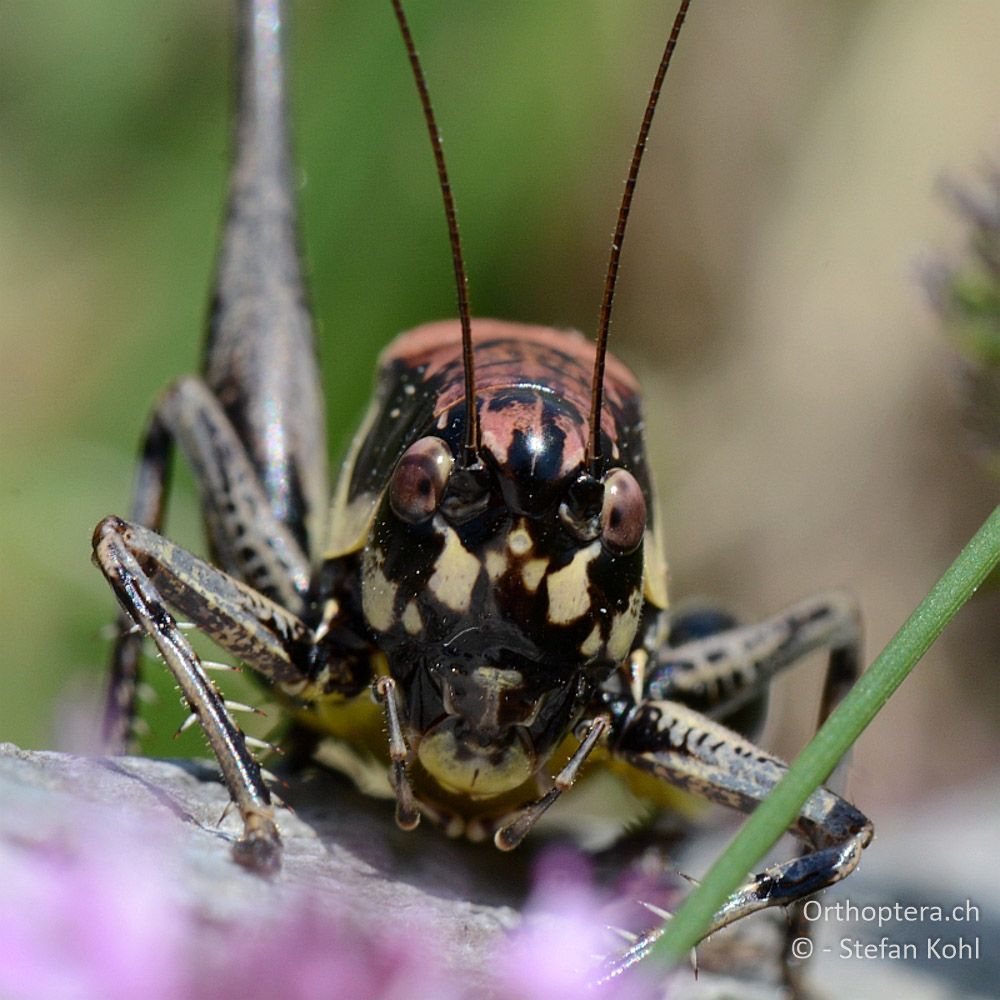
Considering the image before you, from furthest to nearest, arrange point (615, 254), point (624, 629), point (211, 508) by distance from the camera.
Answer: point (211, 508) < point (624, 629) < point (615, 254)

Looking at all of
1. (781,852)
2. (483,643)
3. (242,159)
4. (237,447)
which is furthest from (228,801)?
(242,159)

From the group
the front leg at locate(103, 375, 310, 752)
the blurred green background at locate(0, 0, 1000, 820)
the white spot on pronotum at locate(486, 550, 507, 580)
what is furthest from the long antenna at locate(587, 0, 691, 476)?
the blurred green background at locate(0, 0, 1000, 820)

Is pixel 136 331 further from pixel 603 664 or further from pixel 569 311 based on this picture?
pixel 603 664

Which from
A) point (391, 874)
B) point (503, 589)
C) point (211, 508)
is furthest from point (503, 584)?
point (211, 508)

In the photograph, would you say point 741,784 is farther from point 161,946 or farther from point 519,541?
point 161,946

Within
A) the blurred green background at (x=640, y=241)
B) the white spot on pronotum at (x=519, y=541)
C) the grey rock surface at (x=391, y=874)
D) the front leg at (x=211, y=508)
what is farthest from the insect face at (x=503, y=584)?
the blurred green background at (x=640, y=241)

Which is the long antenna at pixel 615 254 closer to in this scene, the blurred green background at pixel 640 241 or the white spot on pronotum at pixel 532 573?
the white spot on pronotum at pixel 532 573
